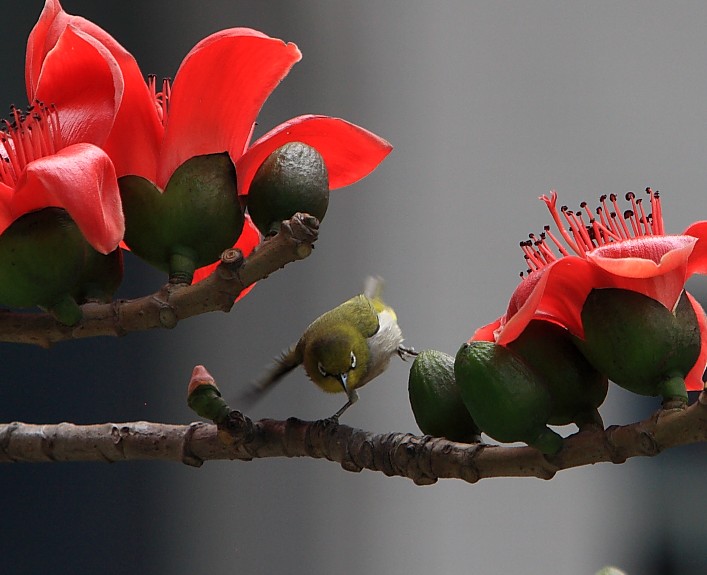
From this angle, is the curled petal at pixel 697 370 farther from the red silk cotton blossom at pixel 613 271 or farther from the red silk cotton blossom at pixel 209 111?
the red silk cotton blossom at pixel 209 111

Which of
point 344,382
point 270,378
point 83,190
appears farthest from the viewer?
point 344,382

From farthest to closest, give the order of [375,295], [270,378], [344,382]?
1. [375,295]
2. [344,382]
3. [270,378]

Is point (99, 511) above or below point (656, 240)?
below

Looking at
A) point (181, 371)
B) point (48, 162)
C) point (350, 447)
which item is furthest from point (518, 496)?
point (48, 162)

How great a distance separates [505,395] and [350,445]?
0.26ft

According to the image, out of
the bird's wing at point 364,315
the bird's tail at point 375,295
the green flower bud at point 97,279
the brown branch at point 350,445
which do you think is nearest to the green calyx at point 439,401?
the brown branch at point 350,445

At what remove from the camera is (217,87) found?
319 millimetres

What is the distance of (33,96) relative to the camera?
0.34m

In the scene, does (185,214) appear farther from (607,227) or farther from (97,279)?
(607,227)

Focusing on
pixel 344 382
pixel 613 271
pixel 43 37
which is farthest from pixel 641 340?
pixel 344 382

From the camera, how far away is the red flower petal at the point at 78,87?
0.31 m

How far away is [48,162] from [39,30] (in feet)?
0.33

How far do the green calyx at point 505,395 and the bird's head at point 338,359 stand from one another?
0.22 metres

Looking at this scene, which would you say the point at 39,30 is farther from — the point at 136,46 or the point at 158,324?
the point at 136,46
